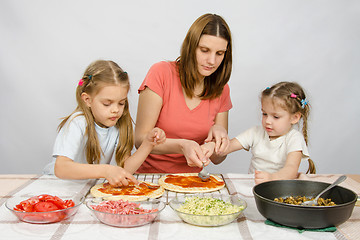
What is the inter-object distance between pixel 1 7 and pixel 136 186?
2.45m

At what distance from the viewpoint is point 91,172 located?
6.30 feet

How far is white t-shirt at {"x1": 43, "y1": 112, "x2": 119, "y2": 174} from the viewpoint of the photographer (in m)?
2.06

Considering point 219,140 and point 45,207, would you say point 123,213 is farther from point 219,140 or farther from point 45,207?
point 219,140

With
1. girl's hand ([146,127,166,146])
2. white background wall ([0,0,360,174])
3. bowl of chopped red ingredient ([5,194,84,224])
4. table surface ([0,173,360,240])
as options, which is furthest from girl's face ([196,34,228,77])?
white background wall ([0,0,360,174])

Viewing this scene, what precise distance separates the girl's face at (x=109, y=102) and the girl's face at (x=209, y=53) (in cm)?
48

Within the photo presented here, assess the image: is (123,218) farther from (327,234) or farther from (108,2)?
(108,2)

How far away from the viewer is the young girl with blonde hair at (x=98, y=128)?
6.72 feet

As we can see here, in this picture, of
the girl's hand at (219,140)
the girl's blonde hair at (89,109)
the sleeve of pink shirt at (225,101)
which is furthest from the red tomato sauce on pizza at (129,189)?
the sleeve of pink shirt at (225,101)

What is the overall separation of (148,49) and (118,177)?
204cm

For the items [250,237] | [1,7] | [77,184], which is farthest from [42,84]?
[250,237]

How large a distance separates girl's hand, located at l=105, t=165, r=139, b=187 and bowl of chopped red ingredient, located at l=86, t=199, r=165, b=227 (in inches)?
11.2

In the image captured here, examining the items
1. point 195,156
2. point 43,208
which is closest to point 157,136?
point 195,156

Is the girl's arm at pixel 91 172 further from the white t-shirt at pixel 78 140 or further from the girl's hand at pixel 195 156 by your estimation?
the girl's hand at pixel 195 156

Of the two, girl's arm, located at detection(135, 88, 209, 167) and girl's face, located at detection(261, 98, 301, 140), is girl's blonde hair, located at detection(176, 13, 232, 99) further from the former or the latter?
girl's face, located at detection(261, 98, 301, 140)
